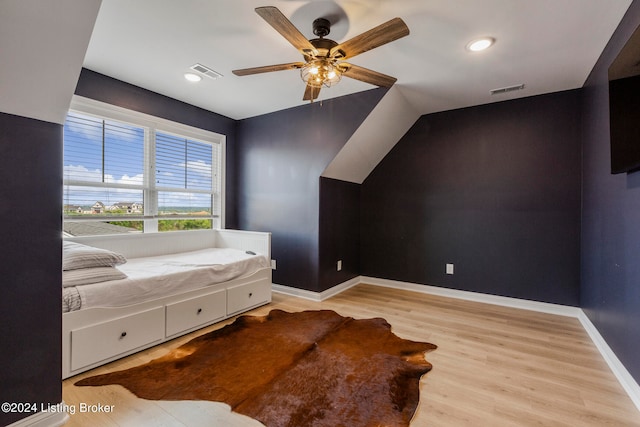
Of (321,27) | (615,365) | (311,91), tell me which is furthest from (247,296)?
(615,365)

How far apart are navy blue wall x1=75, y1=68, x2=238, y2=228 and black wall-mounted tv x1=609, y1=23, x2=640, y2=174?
384 centimetres

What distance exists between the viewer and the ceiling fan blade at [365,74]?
194cm

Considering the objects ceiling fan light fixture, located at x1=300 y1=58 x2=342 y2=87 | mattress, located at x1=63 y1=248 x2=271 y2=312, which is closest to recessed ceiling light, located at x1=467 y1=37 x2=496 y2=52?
ceiling fan light fixture, located at x1=300 y1=58 x2=342 y2=87

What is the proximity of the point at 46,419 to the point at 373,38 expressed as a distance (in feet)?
8.60

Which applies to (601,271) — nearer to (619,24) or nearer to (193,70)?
(619,24)

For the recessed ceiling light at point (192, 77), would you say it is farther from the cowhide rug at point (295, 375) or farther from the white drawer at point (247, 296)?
the cowhide rug at point (295, 375)

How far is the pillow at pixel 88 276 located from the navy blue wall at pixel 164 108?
67.7 inches

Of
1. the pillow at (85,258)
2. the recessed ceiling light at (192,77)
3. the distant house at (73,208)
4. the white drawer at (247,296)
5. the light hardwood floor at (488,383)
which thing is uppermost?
the recessed ceiling light at (192,77)

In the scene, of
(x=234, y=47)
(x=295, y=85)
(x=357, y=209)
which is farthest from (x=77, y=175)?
(x=357, y=209)

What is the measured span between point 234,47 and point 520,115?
313 cm

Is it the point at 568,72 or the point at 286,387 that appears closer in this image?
the point at 286,387

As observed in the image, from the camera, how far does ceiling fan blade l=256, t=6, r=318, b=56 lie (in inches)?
55.2

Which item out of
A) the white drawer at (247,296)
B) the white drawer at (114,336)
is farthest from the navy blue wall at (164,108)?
the white drawer at (114,336)

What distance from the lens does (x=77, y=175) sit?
266 centimetres
